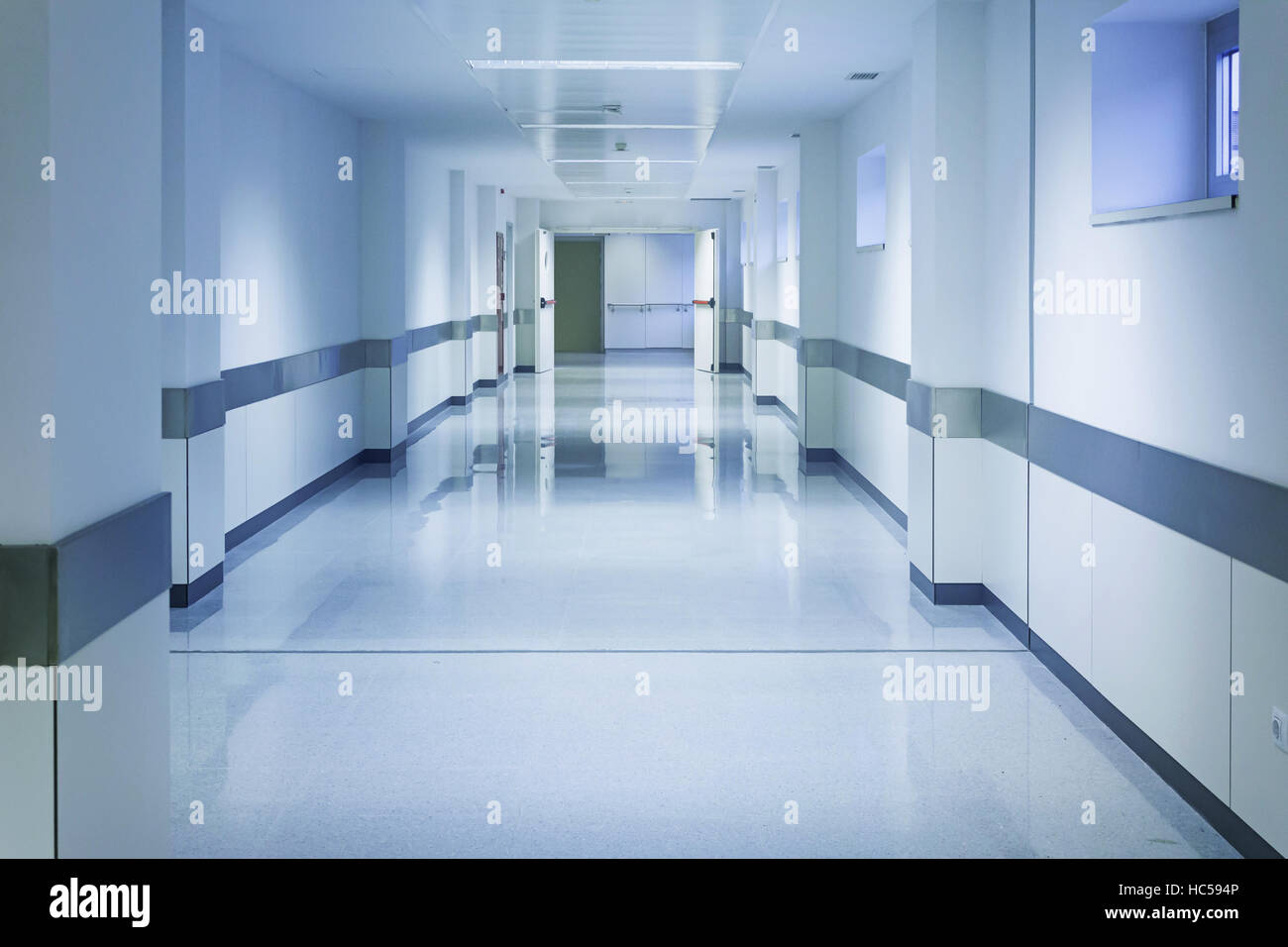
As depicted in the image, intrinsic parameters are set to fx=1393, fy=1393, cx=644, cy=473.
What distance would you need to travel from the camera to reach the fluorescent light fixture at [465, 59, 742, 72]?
8234mm

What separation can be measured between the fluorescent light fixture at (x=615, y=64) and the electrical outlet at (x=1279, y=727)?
18.9ft

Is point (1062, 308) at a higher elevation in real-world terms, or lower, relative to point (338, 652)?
higher

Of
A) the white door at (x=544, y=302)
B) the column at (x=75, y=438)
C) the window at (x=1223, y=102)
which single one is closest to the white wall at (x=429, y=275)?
the white door at (x=544, y=302)

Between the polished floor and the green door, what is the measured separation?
22.0 meters

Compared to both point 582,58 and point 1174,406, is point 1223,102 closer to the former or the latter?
point 1174,406

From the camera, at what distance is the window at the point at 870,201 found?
10844mm

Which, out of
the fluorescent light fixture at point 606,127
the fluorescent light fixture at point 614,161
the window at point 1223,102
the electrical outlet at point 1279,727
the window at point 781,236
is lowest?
the electrical outlet at point 1279,727

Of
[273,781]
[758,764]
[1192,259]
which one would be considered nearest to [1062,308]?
[1192,259]

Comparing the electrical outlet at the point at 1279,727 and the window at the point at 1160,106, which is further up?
the window at the point at 1160,106

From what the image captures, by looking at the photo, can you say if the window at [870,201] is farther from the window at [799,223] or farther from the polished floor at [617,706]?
the polished floor at [617,706]

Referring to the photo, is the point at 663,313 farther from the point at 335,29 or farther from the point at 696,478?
the point at 335,29

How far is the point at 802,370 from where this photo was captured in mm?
12297

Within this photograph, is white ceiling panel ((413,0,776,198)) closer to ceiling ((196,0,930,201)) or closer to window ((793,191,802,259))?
ceiling ((196,0,930,201))

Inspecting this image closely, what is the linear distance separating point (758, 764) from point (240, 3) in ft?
15.2
